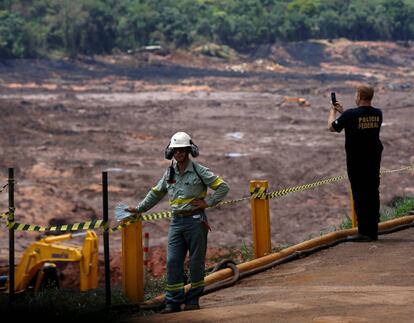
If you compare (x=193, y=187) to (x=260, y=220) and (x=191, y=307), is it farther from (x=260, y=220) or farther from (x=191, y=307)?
(x=260, y=220)

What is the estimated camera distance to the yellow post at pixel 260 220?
1181 centimetres

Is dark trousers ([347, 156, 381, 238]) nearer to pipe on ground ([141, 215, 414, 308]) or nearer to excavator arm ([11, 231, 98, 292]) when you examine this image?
pipe on ground ([141, 215, 414, 308])

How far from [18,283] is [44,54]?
68.7 metres

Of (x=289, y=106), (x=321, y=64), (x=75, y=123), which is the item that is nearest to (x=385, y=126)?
(x=289, y=106)

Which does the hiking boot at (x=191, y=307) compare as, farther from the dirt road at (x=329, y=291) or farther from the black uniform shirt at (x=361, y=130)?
the black uniform shirt at (x=361, y=130)

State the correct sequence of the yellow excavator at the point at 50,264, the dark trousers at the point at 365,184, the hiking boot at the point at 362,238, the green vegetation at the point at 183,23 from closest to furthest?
the dark trousers at the point at 365,184 → the hiking boot at the point at 362,238 → the yellow excavator at the point at 50,264 → the green vegetation at the point at 183,23

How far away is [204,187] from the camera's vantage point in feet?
27.3

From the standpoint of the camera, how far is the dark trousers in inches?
449

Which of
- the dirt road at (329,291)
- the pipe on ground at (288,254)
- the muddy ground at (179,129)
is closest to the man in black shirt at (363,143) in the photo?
the dirt road at (329,291)

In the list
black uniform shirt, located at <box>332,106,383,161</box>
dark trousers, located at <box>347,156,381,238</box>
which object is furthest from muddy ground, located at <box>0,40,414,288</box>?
black uniform shirt, located at <box>332,106,383,161</box>

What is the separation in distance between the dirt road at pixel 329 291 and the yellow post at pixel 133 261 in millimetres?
660

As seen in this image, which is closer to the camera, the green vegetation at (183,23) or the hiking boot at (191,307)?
the hiking boot at (191,307)

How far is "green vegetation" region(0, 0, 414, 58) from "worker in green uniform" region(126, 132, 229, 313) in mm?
71379

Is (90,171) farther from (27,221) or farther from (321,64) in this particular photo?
(321,64)
